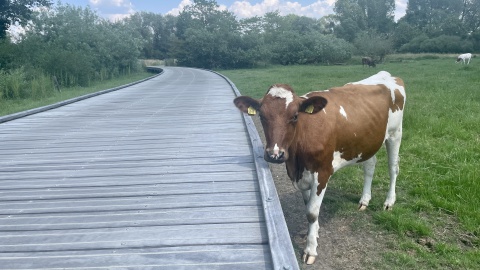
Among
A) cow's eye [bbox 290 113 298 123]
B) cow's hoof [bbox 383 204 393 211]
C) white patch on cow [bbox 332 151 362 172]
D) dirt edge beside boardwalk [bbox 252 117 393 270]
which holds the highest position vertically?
cow's eye [bbox 290 113 298 123]

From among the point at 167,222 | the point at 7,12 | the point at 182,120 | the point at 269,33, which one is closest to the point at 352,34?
the point at 269,33

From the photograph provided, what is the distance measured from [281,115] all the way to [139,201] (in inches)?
66.8

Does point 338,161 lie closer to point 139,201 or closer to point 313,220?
point 313,220

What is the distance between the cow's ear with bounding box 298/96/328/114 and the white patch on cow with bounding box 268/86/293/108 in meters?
0.14

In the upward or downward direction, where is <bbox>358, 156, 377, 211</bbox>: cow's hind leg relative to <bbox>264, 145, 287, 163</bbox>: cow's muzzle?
downward

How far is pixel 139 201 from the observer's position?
13.6 ft

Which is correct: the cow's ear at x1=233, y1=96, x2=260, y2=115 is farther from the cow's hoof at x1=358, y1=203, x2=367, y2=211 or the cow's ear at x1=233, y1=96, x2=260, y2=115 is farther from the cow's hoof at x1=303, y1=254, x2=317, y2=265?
the cow's hoof at x1=358, y1=203, x2=367, y2=211

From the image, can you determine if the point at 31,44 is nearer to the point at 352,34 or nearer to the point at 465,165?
the point at 465,165

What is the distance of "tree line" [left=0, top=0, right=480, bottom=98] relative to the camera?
2602 cm

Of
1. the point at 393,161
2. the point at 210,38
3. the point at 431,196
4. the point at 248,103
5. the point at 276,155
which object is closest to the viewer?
the point at 276,155

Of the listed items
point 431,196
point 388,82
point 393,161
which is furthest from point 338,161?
point 388,82

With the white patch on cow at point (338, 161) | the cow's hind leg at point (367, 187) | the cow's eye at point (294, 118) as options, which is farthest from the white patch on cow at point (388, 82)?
the cow's eye at point (294, 118)

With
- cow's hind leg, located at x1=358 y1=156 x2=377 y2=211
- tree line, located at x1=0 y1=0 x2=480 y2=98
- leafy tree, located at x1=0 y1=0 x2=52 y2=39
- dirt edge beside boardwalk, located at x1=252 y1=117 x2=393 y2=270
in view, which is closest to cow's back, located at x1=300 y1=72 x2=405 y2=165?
cow's hind leg, located at x1=358 y1=156 x2=377 y2=211

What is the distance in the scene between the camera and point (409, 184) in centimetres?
572
